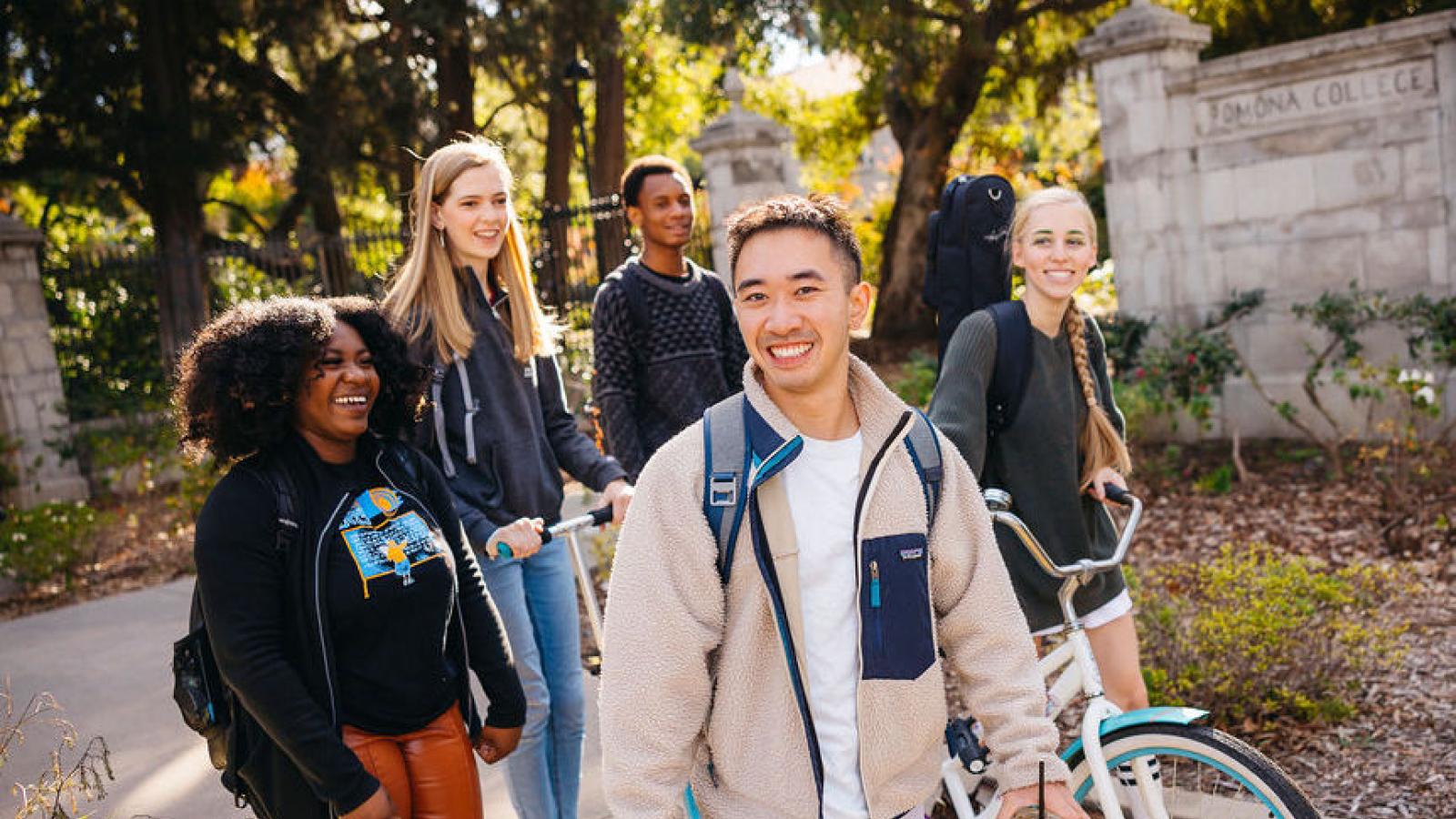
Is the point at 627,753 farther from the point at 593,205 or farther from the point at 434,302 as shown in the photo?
the point at 593,205

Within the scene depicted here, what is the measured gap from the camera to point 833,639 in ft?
A: 6.74

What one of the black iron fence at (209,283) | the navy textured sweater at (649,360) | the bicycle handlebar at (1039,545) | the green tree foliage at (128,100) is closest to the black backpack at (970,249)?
the bicycle handlebar at (1039,545)

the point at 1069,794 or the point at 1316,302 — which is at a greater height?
the point at 1316,302

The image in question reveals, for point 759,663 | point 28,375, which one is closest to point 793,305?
point 759,663

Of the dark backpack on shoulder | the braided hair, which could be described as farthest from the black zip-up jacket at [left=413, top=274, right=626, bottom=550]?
the dark backpack on shoulder

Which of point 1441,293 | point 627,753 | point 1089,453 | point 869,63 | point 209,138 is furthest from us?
point 209,138

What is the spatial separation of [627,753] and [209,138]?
15.8 m

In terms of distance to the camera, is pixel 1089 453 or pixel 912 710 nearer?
pixel 912 710

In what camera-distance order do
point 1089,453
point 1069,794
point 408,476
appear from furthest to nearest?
point 1089,453 < point 408,476 < point 1069,794

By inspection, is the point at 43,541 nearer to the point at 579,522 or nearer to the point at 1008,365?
the point at 579,522

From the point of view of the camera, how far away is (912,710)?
206 cm

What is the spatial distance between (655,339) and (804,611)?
2090mm

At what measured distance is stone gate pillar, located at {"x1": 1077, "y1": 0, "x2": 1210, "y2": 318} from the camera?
9289 mm

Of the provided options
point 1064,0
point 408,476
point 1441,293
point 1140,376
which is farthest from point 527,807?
point 1064,0
